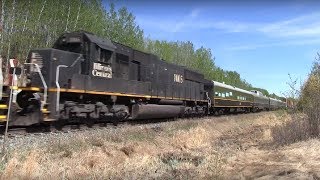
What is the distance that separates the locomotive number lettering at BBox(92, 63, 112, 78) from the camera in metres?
16.6

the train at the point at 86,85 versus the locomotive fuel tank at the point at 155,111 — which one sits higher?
the train at the point at 86,85

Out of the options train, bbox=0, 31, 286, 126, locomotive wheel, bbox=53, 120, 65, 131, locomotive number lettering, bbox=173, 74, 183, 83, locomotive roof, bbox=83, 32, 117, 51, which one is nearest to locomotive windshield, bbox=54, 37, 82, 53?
train, bbox=0, 31, 286, 126

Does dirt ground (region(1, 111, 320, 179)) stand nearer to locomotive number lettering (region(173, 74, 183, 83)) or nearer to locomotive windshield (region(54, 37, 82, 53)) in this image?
locomotive windshield (region(54, 37, 82, 53))

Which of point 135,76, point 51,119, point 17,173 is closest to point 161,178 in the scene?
point 17,173

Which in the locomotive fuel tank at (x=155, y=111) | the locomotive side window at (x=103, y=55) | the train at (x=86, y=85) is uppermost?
the locomotive side window at (x=103, y=55)

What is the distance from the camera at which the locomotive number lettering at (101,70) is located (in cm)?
1660

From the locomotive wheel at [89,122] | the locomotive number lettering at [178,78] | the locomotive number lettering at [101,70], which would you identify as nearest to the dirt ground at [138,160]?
the locomotive wheel at [89,122]

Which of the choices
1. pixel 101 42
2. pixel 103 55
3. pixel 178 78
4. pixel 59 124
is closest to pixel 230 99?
pixel 178 78

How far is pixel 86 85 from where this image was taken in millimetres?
15766

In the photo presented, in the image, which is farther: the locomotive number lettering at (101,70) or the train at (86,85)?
the locomotive number lettering at (101,70)

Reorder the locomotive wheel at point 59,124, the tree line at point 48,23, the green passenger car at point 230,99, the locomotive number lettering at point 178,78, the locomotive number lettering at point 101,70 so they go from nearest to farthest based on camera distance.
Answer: the locomotive wheel at point 59,124
the locomotive number lettering at point 101,70
the locomotive number lettering at point 178,78
the tree line at point 48,23
the green passenger car at point 230,99

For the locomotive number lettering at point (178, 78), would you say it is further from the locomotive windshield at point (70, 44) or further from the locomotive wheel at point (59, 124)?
the locomotive wheel at point (59, 124)

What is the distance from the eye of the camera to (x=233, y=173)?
8180 millimetres

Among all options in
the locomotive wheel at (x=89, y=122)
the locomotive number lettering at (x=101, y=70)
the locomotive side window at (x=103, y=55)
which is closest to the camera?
the locomotive wheel at (x=89, y=122)
